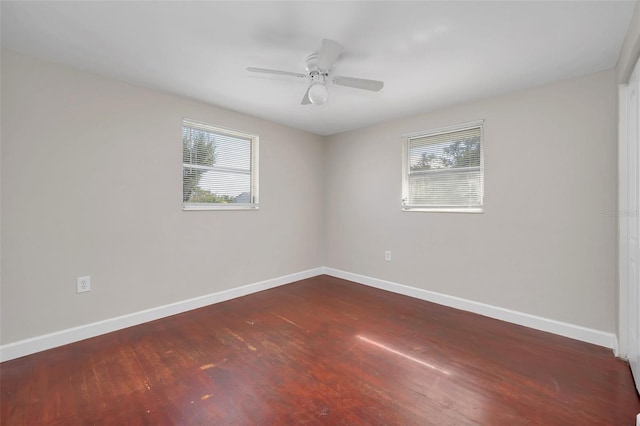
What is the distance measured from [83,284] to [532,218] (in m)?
4.21

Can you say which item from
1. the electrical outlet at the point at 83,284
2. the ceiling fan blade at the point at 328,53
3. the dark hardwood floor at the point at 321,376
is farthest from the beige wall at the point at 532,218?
the electrical outlet at the point at 83,284

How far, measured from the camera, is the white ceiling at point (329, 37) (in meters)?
1.67

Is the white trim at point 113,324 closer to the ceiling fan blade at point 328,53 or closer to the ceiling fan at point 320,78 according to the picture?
the ceiling fan at point 320,78

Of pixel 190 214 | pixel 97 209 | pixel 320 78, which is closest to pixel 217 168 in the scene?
pixel 190 214

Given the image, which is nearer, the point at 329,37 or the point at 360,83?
the point at 329,37

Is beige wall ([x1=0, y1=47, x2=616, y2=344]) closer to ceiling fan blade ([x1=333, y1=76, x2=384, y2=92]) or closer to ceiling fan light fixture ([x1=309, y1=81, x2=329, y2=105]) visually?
ceiling fan blade ([x1=333, y1=76, x2=384, y2=92])

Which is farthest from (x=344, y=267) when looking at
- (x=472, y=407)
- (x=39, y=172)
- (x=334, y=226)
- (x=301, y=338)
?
(x=39, y=172)

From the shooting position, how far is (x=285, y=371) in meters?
1.97

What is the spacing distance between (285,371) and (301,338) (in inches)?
19.6

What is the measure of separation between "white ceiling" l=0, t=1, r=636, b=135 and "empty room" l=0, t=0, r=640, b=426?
0.06 ft

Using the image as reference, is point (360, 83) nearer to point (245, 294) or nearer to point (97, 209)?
point (97, 209)

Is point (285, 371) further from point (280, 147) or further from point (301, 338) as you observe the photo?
point (280, 147)

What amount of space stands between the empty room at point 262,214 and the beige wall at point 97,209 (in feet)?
0.05

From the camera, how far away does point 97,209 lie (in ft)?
8.21
